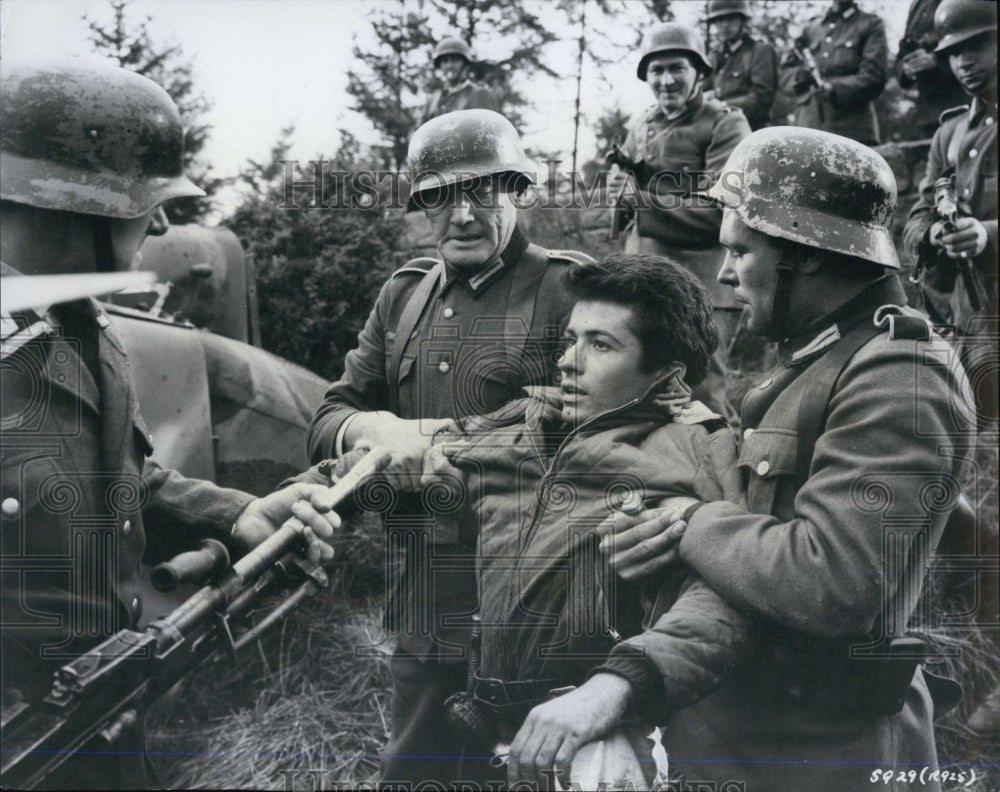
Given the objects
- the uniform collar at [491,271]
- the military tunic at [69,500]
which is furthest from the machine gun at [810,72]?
the military tunic at [69,500]

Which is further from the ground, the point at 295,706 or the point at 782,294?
the point at 782,294

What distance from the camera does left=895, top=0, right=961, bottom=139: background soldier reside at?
15.6 feet

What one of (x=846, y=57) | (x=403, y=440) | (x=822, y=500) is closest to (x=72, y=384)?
(x=403, y=440)

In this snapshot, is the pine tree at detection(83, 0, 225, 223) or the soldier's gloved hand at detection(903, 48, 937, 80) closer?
the pine tree at detection(83, 0, 225, 223)

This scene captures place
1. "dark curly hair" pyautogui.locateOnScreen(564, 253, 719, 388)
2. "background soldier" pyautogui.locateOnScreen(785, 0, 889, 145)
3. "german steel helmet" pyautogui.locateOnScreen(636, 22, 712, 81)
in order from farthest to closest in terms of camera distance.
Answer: "background soldier" pyautogui.locateOnScreen(785, 0, 889, 145), "german steel helmet" pyautogui.locateOnScreen(636, 22, 712, 81), "dark curly hair" pyautogui.locateOnScreen(564, 253, 719, 388)

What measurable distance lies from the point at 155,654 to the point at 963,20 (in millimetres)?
3503

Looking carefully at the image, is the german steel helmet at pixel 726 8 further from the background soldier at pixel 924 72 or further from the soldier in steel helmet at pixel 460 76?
the soldier in steel helmet at pixel 460 76

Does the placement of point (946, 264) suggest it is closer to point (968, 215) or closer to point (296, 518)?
point (968, 215)

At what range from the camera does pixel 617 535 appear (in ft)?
9.42

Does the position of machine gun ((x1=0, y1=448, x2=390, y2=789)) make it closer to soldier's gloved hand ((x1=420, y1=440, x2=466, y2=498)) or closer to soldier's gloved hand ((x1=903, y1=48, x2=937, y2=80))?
soldier's gloved hand ((x1=420, y1=440, x2=466, y2=498))

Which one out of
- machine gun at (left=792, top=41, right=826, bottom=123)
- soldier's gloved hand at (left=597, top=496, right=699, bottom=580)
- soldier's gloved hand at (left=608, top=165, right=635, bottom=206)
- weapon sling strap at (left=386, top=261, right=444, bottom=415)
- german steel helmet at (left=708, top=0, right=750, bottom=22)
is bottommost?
soldier's gloved hand at (left=597, top=496, right=699, bottom=580)

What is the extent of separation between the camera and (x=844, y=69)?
593cm

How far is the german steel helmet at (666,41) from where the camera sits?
4008 millimetres

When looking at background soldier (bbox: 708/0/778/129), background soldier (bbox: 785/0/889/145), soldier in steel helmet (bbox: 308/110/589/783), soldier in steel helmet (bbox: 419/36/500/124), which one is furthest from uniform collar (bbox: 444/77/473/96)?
background soldier (bbox: 785/0/889/145)
